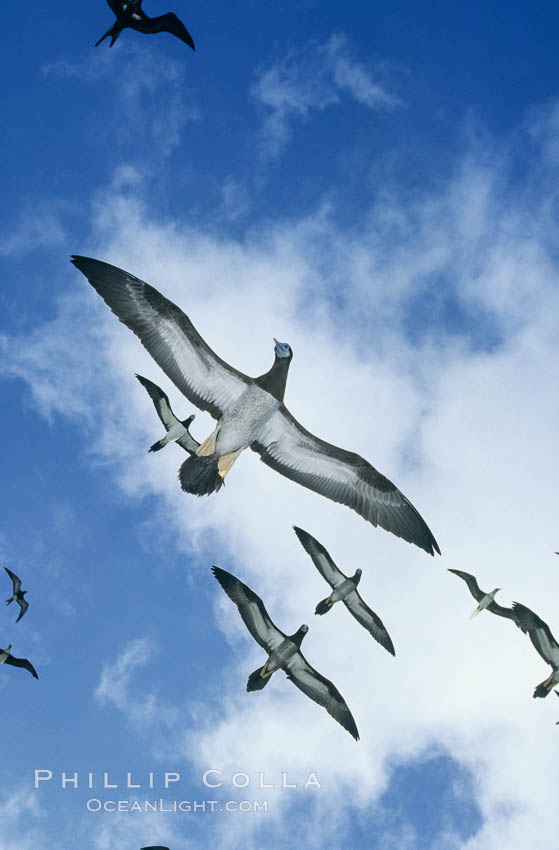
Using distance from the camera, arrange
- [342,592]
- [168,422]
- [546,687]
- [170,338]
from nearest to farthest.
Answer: [170,338] → [546,687] → [342,592] → [168,422]

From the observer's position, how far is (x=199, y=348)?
1786 cm

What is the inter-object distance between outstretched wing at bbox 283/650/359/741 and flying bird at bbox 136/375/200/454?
16.5ft

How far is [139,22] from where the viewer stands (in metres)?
17.9

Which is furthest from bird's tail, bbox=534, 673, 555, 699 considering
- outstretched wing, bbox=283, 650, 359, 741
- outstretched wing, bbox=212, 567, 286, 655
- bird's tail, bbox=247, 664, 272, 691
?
bird's tail, bbox=247, 664, 272, 691

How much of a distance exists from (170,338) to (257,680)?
6.82m

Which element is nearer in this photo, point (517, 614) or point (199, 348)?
point (199, 348)

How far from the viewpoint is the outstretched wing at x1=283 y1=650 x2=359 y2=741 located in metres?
19.7

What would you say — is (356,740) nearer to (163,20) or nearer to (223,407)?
(223,407)

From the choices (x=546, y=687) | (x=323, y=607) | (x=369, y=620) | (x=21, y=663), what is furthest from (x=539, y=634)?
(x=21, y=663)

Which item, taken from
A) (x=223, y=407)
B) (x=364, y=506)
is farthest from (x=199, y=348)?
(x=364, y=506)

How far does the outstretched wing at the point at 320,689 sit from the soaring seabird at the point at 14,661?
6.15 m

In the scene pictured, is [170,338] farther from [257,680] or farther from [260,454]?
[257,680]

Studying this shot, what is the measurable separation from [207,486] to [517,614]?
23.3ft

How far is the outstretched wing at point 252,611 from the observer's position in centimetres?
1941
